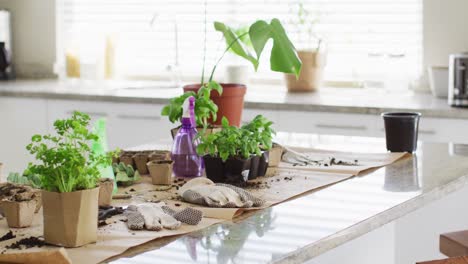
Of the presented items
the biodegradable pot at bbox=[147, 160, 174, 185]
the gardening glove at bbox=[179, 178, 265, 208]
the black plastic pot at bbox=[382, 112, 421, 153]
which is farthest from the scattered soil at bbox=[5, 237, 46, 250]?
the black plastic pot at bbox=[382, 112, 421, 153]

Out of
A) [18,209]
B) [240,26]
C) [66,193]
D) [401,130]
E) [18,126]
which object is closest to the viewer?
[66,193]

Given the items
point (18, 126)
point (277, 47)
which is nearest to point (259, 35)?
point (277, 47)

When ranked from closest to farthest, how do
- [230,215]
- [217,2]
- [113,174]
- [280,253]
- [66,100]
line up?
1. [280,253]
2. [230,215]
3. [113,174]
4. [66,100]
5. [217,2]

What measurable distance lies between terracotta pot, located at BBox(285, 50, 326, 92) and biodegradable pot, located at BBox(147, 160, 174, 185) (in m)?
2.61

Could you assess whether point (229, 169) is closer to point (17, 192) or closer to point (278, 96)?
point (17, 192)

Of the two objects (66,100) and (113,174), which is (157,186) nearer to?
(113,174)

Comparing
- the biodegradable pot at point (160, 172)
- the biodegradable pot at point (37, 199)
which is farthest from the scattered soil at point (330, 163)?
the biodegradable pot at point (37, 199)

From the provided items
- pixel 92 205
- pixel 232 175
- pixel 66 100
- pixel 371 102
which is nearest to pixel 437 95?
pixel 371 102

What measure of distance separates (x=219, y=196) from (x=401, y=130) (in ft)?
3.18

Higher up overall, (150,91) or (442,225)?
(150,91)

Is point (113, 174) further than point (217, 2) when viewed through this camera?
No

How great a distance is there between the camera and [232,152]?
8.37 ft

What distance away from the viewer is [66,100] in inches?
203

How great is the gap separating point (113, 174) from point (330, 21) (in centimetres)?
314
